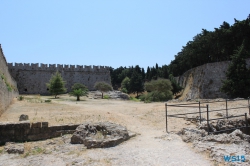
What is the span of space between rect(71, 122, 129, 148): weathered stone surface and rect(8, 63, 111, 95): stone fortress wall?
33.9 meters

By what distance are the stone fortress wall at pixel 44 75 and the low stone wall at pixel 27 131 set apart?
32.9 meters

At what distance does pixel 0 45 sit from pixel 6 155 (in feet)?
48.1

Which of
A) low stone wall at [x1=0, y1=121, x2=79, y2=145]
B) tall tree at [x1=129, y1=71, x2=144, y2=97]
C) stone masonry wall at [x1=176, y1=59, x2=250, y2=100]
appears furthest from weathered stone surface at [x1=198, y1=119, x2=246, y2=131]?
tall tree at [x1=129, y1=71, x2=144, y2=97]

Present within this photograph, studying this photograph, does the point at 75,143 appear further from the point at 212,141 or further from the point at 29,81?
the point at 29,81

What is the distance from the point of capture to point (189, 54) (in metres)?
37.3

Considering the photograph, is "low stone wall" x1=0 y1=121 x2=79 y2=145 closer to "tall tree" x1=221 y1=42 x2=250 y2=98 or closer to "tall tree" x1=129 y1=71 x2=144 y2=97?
"tall tree" x1=221 y1=42 x2=250 y2=98

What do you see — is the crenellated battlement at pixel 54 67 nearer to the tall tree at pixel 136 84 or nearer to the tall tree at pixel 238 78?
the tall tree at pixel 136 84

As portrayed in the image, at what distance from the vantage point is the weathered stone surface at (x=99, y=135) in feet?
23.7

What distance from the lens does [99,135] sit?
793 centimetres

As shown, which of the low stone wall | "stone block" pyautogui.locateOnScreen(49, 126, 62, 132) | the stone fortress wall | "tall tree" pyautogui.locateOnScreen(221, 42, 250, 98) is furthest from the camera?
the stone fortress wall

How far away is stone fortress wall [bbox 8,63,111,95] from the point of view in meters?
39.3

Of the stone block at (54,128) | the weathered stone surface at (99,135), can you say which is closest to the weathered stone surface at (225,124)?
the weathered stone surface at (99,135)

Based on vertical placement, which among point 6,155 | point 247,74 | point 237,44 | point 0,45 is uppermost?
point 237,44

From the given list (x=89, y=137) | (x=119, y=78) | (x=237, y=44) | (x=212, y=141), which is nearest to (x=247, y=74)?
(x=237, y=44)
